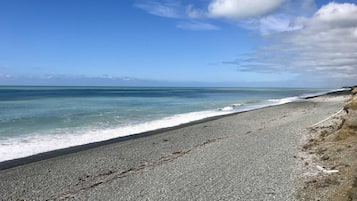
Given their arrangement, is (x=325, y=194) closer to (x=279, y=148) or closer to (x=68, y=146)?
(x=279, y=148)

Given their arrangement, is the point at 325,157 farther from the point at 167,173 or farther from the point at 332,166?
the point at 167,173

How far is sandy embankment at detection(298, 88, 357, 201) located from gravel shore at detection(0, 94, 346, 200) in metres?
0.39

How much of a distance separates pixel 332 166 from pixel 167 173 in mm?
4467

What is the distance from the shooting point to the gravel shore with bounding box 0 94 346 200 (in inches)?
313

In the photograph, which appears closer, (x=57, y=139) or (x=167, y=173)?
(x=167, y=173)

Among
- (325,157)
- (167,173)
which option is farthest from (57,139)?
(325,157)

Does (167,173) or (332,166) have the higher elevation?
(332,166)

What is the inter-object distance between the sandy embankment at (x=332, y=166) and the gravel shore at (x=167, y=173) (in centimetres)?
39

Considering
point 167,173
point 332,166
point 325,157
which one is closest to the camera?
point 332,166

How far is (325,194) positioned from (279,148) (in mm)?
5346

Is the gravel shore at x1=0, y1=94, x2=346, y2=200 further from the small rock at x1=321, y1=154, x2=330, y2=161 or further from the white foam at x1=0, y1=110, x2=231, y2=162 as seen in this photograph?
the white foam at x1=0, y1=110, x2=231, y2=162

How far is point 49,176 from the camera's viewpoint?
9.90 m

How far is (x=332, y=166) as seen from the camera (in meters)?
9.32

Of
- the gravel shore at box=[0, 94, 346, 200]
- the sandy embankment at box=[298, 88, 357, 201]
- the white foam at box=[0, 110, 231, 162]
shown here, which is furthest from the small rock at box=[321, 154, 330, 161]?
the white foam at box=[0, 110, 231, 162]
